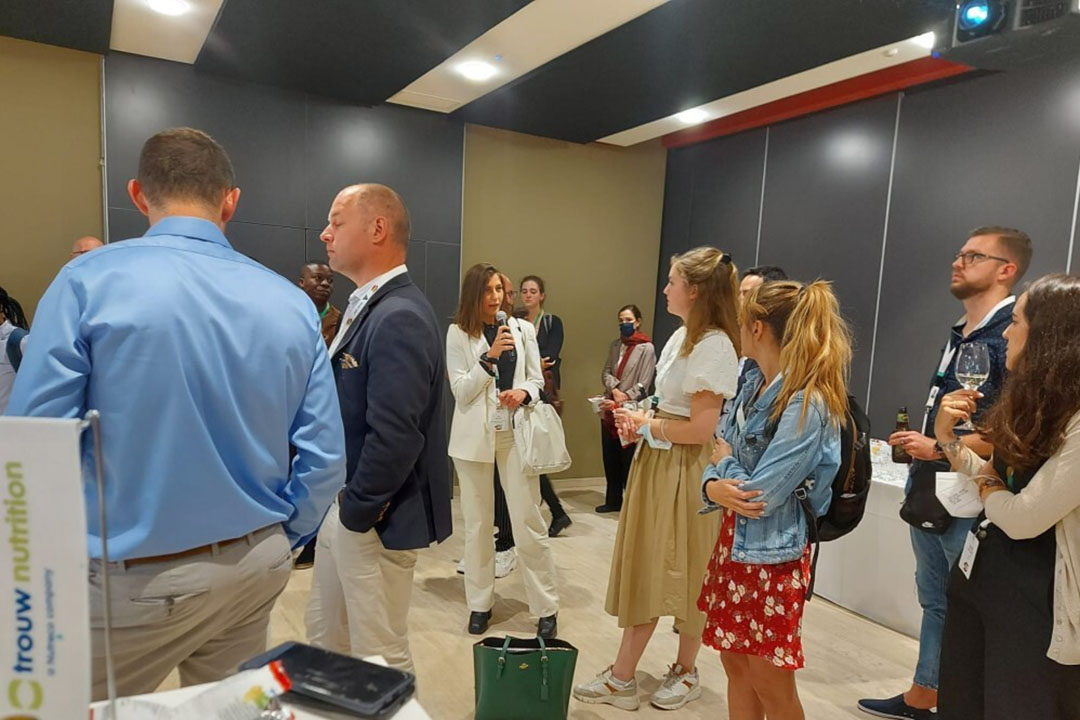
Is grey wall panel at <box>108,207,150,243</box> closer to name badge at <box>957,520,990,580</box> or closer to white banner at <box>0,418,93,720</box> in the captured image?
white banner at <box>0,418,93,720</box>

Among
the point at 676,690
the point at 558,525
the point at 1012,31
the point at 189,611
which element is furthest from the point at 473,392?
the point at 1012,31

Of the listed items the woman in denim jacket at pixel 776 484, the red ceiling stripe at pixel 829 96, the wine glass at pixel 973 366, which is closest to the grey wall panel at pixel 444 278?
the red ceiling stripe at pixel 829 96

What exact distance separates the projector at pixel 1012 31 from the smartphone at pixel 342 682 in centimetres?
298

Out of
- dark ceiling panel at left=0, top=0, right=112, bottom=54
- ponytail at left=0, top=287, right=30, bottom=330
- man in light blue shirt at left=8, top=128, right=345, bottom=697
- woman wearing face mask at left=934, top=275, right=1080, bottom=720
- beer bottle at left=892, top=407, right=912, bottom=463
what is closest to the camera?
man in light blue shirt at left=8, top=128, right=345, bottom=697

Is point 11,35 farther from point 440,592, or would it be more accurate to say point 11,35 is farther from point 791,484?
point 791,484

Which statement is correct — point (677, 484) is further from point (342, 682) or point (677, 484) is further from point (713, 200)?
point (713, 200)

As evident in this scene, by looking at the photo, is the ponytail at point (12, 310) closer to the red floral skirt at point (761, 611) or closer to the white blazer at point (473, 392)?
the white blazer at point (473, 392)

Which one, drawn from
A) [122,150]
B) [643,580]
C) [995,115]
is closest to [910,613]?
[643,580]

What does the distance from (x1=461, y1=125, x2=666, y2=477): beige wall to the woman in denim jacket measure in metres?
3.64

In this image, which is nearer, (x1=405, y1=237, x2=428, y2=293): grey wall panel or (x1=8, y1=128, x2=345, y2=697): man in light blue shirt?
(x1=8, y1=128, x2=345, y2=697): man in light blue shirt

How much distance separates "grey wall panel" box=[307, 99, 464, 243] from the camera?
4.52 m

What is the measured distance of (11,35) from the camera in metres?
3.60

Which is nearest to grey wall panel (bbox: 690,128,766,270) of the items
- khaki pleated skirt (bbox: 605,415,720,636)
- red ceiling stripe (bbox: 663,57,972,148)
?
red ceiling stripe (bbox: 663,57,972,148)

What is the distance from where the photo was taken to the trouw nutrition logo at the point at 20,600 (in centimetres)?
60
